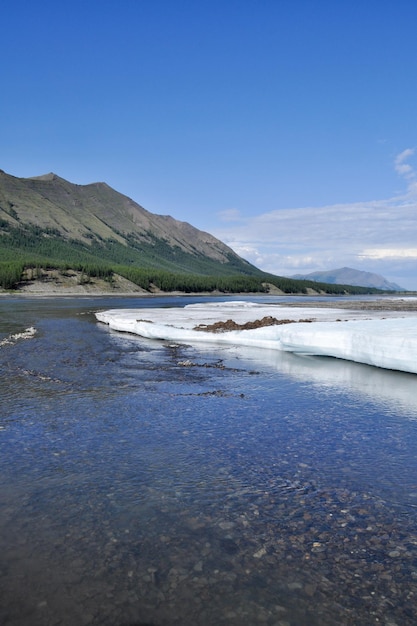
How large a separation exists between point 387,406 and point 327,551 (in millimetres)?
10141

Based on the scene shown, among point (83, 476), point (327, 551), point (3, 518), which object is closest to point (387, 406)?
point (327, 551)

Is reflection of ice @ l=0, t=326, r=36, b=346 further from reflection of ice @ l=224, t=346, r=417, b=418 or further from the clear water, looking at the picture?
reflection of ice @ l=224, t=346, r=417, b=418

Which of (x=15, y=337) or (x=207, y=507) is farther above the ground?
(x=15, y=337)

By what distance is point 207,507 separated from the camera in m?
8.87

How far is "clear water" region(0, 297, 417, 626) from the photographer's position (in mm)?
6219

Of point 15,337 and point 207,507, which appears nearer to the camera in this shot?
point 207,507

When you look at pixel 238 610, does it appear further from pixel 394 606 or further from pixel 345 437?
pixel 345 437

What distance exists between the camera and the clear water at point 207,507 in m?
6.22

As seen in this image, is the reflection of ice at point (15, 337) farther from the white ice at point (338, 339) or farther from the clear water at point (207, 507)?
the clear water at point (207, 507)

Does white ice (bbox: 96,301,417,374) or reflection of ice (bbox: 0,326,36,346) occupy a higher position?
white ice (bbox: 96,301,417,374)

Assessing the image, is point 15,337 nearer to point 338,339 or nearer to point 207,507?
point 338,339

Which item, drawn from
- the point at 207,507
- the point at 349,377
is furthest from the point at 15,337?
the point at 207,507

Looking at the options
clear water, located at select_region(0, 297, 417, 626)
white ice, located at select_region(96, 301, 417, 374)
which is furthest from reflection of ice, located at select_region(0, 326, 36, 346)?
clear water, located at select_region(0, 297, 417, 626)

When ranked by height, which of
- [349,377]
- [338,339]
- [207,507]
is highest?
[338,339]
